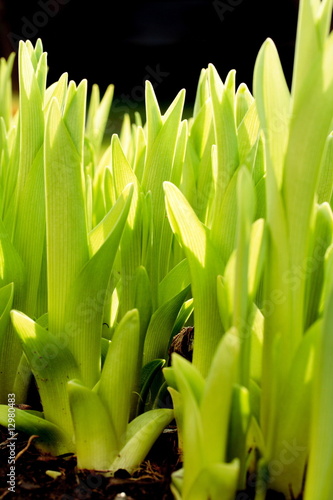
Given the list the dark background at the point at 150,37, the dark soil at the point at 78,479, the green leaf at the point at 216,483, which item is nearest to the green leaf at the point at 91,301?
the dark soil at the point at 78,479

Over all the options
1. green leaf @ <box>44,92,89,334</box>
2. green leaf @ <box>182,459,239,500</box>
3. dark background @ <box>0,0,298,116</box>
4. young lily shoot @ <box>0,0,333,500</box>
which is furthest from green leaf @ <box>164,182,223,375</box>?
dark background @ <box>0,0,298,116</box>

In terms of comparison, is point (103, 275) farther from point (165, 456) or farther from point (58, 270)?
point (165, 456)

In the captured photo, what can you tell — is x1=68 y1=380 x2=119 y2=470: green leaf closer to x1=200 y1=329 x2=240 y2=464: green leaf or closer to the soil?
the soil

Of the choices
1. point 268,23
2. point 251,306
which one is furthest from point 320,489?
point 268,23

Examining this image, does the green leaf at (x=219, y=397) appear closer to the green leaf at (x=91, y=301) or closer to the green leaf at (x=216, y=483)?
the green leaf at (x=216, y=483)

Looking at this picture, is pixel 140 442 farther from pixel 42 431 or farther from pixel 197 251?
pixel 197 251
